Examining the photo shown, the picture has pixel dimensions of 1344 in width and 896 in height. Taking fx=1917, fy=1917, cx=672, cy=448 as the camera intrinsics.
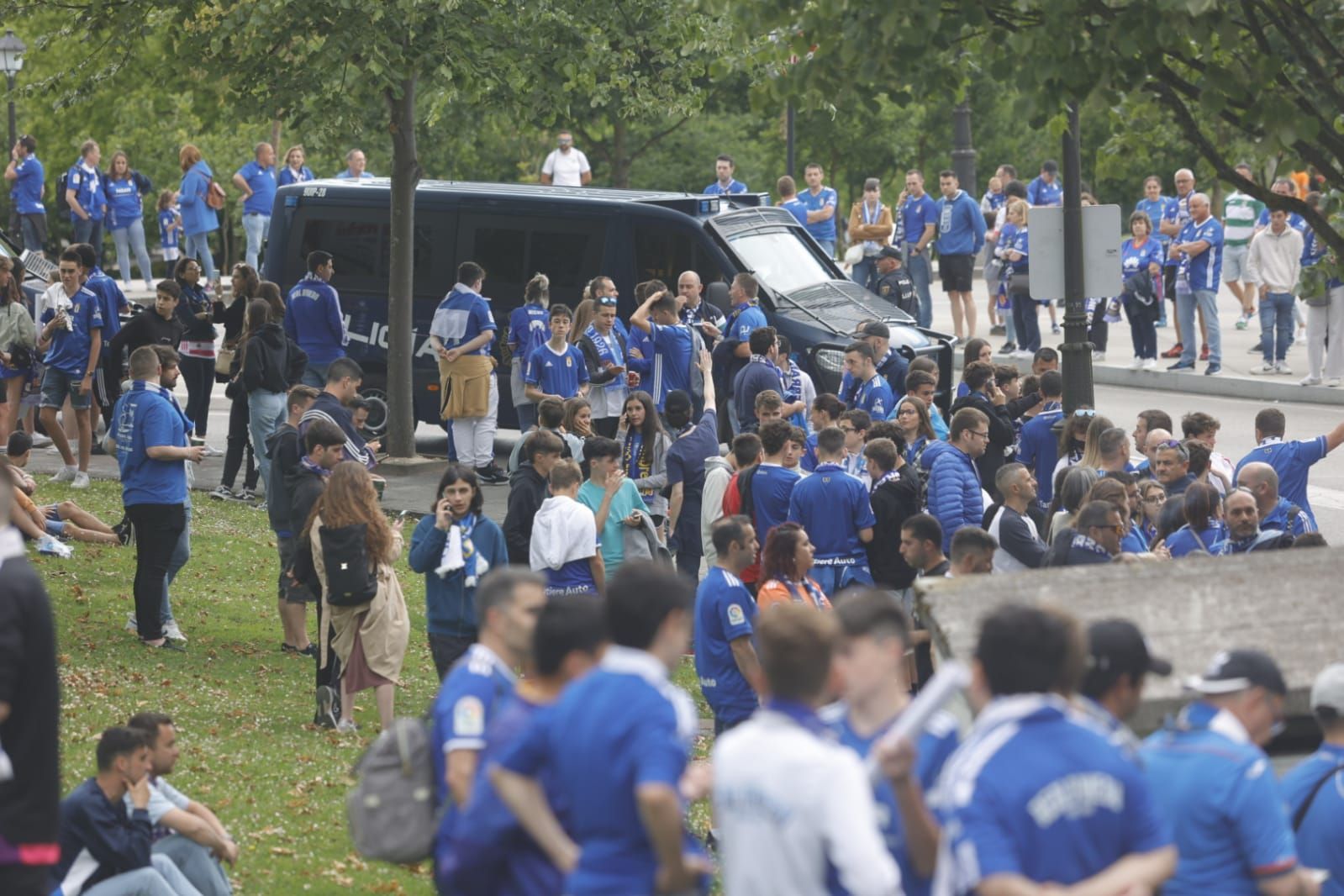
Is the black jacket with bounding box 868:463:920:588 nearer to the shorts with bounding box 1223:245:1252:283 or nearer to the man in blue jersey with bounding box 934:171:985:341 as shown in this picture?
the man in blue jersey with bounding box 934:171:985:341

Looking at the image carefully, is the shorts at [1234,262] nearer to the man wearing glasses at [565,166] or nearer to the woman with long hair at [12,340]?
the man wearing glasses at [565,166]

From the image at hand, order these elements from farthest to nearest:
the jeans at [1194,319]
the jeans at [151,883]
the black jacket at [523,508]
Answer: the jeans at [1194,319] → the black jacket at [523,508] → the jeans at [151,883]

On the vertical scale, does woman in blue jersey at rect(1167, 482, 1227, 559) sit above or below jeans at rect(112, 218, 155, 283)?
below

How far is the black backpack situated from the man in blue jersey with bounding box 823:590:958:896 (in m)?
5.37

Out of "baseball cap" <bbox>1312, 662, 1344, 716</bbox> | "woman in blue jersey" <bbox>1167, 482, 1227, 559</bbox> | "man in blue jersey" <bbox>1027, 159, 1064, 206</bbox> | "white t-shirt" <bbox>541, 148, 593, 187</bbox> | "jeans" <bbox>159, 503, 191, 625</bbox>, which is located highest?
"white t-shirt" <bbox>541, 148, 593, 187</bbox>

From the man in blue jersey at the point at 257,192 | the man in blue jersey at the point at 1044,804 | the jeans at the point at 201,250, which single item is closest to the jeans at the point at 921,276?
the man in blue jersey at the point at 257,192

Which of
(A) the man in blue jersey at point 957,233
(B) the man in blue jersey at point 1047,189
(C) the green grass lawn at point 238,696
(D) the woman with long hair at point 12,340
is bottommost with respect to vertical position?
(C) the green grass lawn at point 238,696

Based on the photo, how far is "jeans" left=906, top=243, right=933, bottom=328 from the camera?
79.2 feet

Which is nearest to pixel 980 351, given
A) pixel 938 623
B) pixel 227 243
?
pixel 938 623

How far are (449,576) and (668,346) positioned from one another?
6.38 m

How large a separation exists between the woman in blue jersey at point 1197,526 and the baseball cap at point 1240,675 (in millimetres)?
5292

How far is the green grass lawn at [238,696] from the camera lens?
8828 mm

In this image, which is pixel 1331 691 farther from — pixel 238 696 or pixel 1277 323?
pixel 1277 323

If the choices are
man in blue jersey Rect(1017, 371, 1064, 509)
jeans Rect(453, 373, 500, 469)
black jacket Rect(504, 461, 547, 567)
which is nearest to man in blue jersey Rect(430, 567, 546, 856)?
black jacket Rect(504, 461, 547, 567)
